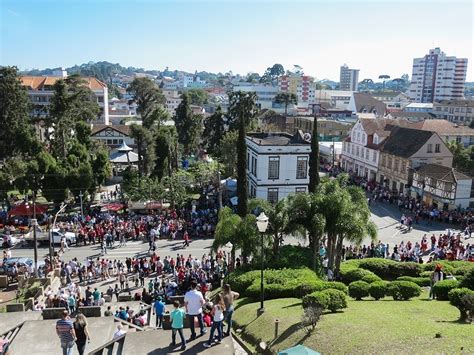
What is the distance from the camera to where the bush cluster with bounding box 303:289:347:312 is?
15.3 m

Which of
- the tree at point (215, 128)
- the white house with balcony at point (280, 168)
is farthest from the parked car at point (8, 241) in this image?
the tree at point (215, 128)

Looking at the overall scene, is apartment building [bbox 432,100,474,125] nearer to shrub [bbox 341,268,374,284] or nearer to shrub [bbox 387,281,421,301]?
shrub [bbox 341,268,374,284]

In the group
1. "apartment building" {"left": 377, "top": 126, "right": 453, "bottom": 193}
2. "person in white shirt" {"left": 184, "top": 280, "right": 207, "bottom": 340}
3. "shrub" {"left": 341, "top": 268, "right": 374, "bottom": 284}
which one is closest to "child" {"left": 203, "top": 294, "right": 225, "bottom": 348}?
"person in white shirt" {"left": 184, "top": 280, "right": 207, "bottom": 340}

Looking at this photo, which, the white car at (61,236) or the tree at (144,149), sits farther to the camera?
the tree at (144,149)

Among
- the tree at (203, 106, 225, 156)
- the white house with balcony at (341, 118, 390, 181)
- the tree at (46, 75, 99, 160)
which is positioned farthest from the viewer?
the tree at (203, 106, 225, 156)

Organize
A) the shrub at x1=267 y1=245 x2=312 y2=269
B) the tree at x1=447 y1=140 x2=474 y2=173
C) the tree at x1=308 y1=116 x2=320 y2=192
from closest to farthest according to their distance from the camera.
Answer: the shrub at x1=267 y1=245 x2=312 y2=269 → the tree at x1=308 y1=116 x2=320 y2=192 → the tree at x1=447 y1=140 x2=474 y2=173

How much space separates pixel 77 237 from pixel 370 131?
37.1 metres

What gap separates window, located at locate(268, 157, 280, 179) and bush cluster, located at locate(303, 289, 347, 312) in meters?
24.3

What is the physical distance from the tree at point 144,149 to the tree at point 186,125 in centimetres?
1361

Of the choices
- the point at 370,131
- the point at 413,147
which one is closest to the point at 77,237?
the point at 413,147

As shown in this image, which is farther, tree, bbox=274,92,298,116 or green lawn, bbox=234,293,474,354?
tree, bbox=274,92,298,116

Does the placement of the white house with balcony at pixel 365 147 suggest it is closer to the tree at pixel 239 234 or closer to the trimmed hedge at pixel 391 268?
the trimmed hedge at pixel 391 268

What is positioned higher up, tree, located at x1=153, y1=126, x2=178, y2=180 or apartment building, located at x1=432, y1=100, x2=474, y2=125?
apartment building, located at x1=432, y1=100, x2=474, y2=125

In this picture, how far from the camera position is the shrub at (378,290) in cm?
1848
